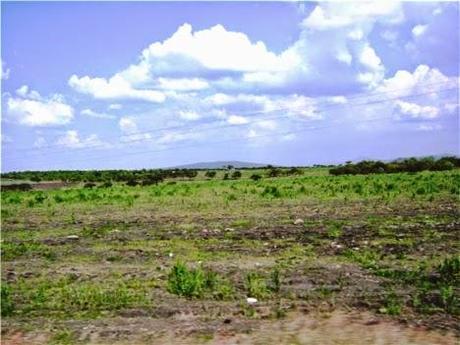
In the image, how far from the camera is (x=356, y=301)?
379 inches

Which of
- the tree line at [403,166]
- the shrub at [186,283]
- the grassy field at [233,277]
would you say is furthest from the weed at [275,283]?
the tree line at [403,166]

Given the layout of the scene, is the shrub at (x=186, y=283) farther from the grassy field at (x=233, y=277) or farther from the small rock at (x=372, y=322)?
the small rock at (x=372, y=322)

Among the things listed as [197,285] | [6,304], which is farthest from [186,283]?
[6,304]

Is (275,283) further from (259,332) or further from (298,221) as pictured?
(298,221)

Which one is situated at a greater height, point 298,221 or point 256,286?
point 298,221

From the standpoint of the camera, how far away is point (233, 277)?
1173cm

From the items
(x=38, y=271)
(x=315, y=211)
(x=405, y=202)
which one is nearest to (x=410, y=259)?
(x=38, y=271)

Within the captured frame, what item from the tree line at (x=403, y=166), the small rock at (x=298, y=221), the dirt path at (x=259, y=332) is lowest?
the dirt path at (x=259, y=332)

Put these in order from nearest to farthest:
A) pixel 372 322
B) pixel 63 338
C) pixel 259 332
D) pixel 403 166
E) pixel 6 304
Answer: pixel 259 332, pixel 63 338, pixel 372 322, pixel 6 304, pixel 403 166

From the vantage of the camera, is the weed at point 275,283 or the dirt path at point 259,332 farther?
the weed at point 275,283

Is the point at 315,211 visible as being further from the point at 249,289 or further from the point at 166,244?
the point at 249,289

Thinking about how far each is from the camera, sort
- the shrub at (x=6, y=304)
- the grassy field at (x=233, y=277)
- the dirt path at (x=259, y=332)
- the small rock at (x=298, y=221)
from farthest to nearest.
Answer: the small rock at (x=298, y=221)
the shrub at (x=6, y=304)
the grassy field at (x=233, y=277)
the dirt path at (x=259, y=332)

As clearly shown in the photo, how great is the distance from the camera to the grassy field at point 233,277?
8.59 m

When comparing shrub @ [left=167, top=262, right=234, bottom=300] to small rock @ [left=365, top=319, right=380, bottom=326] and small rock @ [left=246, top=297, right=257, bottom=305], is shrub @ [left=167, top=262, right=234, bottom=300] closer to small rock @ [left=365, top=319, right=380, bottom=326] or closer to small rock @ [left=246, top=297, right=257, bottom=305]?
small rock @ [left=246, top=297, right=257, bottom=305]
